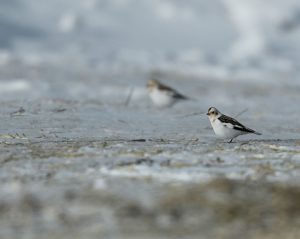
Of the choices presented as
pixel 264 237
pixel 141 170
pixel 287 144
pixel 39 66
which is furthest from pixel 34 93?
pixel 264 237

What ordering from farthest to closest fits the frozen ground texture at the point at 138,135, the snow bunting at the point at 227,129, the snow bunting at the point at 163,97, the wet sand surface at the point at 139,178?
the snow bunting at the point at 163,97 < the snow bunting at the point at 227,129 < the frozen ground texture at the point at 138,135 < the wet sand surface at the point at 139,178

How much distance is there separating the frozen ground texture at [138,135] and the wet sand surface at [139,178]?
0.04 feet

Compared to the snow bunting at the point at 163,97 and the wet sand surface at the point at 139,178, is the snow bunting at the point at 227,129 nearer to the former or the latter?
the wet sand surface at the point at 139,178

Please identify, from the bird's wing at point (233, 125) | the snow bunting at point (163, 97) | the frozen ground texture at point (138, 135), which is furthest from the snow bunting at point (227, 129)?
the snow bunting at point (163, 97)

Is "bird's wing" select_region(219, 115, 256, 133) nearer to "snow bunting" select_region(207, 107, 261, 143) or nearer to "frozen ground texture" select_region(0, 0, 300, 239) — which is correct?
"snow bunting" select_region(207, 107, 261, 143)

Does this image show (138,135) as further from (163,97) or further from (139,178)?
(163,97)

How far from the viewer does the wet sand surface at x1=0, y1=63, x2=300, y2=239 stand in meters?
3.90

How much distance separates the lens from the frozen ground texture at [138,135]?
402cm

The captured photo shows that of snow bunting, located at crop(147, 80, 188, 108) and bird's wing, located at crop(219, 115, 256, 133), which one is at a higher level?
snow bunting, located at crop(147, 80, 188, 108)

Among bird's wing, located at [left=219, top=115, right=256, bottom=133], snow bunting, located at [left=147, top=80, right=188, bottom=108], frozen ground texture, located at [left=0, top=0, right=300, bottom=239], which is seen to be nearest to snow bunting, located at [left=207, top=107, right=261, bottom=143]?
bird's wing, located at [left=219, top=115, right=256, bottom=133]

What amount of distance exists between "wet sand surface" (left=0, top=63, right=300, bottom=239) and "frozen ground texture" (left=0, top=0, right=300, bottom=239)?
0.04 ft

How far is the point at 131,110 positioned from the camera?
35.4ft

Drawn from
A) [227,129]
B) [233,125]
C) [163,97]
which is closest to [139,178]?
[227,129]

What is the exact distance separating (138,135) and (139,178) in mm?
2860
